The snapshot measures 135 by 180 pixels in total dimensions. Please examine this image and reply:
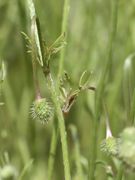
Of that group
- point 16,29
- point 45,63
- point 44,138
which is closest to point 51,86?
point 45,63

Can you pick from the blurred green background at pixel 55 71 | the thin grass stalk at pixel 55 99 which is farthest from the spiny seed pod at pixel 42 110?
the blurred green background at pixel 55 71

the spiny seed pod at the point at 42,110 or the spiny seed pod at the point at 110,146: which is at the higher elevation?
the spiny seed pod at the point at 42,110

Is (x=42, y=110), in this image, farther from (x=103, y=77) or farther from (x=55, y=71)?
(x=55, y=71)

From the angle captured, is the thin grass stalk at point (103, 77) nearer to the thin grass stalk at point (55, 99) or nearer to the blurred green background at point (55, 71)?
the thin grass stalk at point (55, 99)

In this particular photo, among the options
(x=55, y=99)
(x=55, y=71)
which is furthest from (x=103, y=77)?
(x=55, y=71)

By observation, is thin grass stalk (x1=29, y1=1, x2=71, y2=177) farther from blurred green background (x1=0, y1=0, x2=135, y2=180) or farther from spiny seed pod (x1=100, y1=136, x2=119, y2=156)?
blurred green background (x1=0, y1=0, x2=135, y2=180)

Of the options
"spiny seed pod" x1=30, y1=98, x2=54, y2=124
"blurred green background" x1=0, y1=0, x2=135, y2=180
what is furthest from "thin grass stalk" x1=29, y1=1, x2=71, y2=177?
"blurred green background" x1=0, y1=0, x2=135, y2=180

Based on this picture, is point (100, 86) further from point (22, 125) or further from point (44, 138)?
point (44, 138)

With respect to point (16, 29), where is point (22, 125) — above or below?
below
